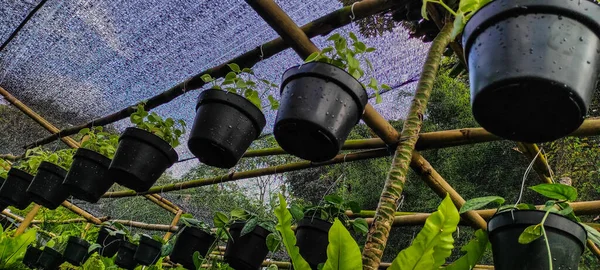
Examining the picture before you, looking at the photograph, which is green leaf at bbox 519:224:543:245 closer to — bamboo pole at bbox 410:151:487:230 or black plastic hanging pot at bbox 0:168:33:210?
bamboo pole at bbox 410:151:487:230

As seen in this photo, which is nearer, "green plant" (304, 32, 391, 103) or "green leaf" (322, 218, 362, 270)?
"green leaf" (322, 218, 362, 270)

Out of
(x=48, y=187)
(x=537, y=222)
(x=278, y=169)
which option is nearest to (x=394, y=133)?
(x=537, y=222)

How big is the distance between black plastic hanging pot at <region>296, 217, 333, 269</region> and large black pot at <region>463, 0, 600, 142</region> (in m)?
1.00

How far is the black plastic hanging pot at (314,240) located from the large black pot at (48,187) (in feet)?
4.36

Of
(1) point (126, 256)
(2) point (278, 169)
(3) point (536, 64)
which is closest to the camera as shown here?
(3) point (536, 64)

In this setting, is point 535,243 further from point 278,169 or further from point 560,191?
point 278,169

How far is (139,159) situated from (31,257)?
92.2 inches

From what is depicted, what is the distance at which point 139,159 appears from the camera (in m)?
1.61

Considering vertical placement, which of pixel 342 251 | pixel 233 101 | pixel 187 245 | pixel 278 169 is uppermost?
pixel 278 169

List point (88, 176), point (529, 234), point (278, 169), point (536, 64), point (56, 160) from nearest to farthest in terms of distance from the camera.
Answer: point (536, 64)
point (529, 234)
point (88, 176)
point (278, 169)
point (56, 160)

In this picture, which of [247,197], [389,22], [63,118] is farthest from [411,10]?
[247,197]

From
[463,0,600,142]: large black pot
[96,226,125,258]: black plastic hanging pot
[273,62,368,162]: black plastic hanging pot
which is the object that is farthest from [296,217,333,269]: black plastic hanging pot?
[96,226,125,258]: black plastic hanging pot

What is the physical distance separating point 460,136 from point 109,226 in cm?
278

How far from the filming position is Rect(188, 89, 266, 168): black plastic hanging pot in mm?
1328
